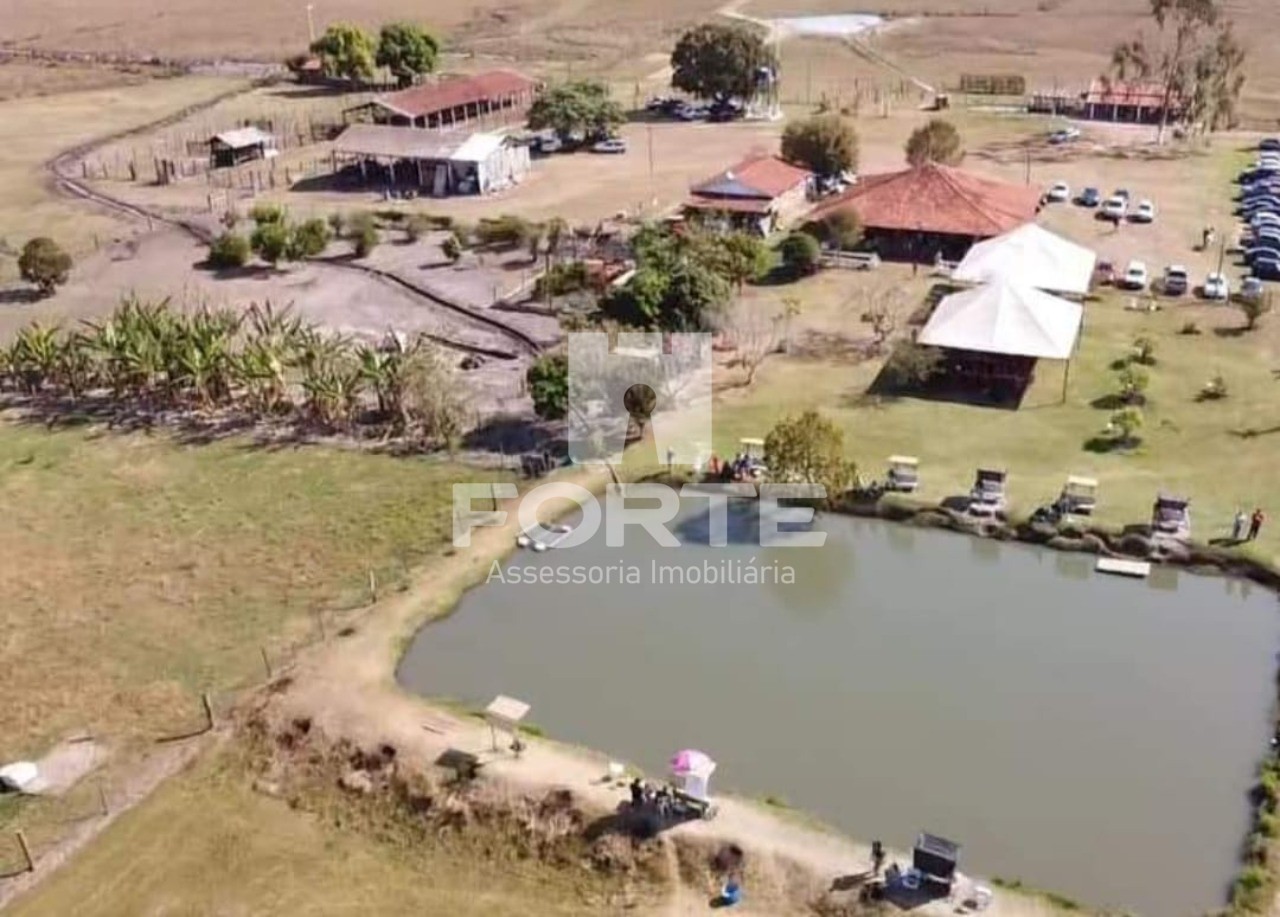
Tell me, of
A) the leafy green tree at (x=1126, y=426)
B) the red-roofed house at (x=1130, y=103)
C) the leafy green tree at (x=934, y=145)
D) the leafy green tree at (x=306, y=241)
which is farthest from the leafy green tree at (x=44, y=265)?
the red-roofed house at (x=1130, y=103)

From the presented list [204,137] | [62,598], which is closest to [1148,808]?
[62,598]

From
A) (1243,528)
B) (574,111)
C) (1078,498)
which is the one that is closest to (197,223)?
(574,111)

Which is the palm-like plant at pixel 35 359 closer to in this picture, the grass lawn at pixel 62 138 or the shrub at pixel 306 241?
the shrub at pixel 306 241

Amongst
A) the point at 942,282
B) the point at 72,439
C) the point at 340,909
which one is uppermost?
the point at 942,282

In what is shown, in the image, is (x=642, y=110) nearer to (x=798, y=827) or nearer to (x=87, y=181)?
(x=87, y=181)

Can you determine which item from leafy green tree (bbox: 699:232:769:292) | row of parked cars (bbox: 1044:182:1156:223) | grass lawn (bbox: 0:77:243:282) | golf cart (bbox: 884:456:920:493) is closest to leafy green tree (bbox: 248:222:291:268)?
grass lawn (bbox: 0:77:243:282)

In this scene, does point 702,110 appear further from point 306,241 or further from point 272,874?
point 272,874

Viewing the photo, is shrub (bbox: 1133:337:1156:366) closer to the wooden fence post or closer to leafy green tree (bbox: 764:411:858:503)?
leafy green tree (bbox: 764:411:858:503)
